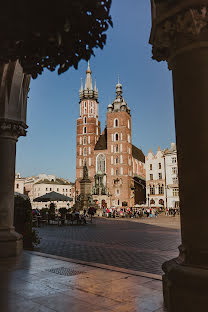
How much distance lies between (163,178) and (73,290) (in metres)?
51.3

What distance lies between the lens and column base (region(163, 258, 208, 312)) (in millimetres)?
2699

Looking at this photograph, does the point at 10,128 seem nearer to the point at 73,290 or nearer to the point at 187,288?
the point at 73,290

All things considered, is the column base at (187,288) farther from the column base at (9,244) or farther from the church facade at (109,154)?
the church facade at (109,154)

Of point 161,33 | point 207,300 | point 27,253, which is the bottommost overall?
point 27,253

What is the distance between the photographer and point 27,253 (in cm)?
745

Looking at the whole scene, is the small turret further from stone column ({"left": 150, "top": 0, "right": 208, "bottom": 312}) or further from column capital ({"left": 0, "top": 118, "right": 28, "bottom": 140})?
stone column ({"left": 150, "top": 0, "right": 208, "bottom": 312})

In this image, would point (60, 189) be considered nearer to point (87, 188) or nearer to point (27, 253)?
point (87, 188)

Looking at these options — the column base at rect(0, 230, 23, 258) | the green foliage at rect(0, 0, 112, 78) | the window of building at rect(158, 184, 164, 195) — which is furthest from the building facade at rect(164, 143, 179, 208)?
the green foliage at rect(0, 0, 112, 78)

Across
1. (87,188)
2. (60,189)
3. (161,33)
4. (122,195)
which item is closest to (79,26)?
(161,33)

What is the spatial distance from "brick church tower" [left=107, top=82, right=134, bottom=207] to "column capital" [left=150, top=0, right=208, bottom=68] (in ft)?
192

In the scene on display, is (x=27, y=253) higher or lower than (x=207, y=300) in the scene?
lower

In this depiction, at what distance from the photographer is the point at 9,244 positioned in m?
6.84

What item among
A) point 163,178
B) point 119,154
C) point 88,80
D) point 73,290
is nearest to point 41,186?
point 119,154

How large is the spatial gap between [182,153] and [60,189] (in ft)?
313
